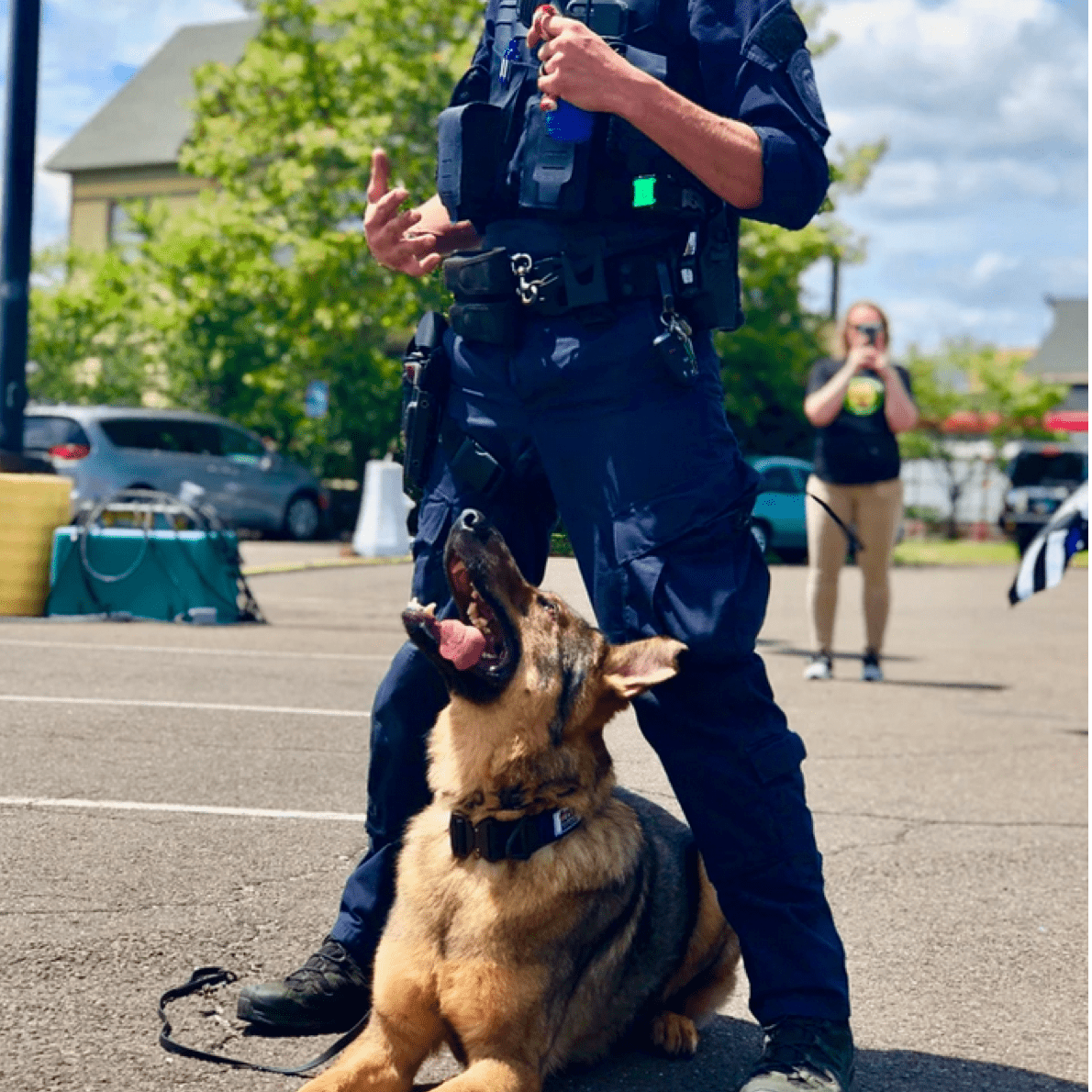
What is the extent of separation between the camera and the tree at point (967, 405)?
43156mm

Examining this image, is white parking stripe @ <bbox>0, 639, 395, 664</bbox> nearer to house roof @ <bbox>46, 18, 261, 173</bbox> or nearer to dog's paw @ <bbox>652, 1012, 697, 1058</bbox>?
dog's paw @ <bbox>652, 1012, 697, 1058</bbox>

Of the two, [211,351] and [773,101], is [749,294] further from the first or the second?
[773,101]

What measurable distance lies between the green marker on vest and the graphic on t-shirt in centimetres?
655

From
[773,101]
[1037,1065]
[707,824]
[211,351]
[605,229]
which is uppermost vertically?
[211,351]

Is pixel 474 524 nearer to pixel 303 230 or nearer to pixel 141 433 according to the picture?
pixel 141 433

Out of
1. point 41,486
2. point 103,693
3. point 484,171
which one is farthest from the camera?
point 41,486

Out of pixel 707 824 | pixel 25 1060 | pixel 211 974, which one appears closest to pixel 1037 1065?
pixel 707 824

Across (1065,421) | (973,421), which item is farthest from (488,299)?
(973,421)

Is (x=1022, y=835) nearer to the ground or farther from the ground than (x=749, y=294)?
nearer to the ground

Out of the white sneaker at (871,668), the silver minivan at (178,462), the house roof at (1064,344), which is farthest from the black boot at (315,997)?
the house roof at (1064,344)

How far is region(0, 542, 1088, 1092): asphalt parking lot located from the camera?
3227mm

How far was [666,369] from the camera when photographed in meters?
2.93

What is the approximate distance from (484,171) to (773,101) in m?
0.59

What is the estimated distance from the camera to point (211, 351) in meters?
29.2
